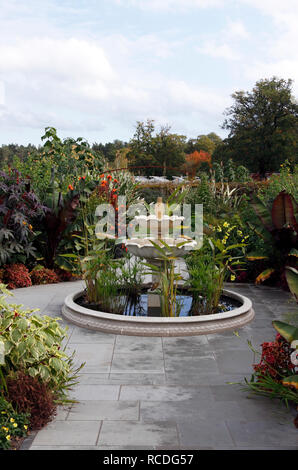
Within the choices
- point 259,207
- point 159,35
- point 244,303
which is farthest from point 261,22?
point 244,303

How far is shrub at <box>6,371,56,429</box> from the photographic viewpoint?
3.14 m

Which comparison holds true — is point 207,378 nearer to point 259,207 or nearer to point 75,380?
point 75,380

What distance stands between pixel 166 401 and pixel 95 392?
1.94ft

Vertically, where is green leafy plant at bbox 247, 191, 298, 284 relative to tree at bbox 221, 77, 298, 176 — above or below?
below

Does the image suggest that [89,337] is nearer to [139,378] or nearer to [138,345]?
[138,345]

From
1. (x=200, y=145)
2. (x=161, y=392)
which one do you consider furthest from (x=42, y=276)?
(x=200, y=145)

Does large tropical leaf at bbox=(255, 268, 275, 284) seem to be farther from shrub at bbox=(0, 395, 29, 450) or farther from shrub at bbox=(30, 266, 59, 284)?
shrub at bbox=(0, 395, 29, 450)

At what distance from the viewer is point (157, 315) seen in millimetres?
5828

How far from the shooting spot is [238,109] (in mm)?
41344

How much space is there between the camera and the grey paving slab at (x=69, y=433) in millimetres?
2902

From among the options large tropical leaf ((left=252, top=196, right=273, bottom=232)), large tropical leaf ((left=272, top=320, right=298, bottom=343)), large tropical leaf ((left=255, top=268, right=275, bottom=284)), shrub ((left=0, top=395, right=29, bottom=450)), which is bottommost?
shrub ((left=0, top=395, right=29, bottom=450))

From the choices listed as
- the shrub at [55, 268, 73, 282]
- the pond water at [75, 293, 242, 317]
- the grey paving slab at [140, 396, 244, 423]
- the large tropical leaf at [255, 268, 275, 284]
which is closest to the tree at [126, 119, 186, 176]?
the shrub at [55, 268, 73, 282]

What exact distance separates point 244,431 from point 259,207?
5373mm

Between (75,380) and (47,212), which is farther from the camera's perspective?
(47,212)
